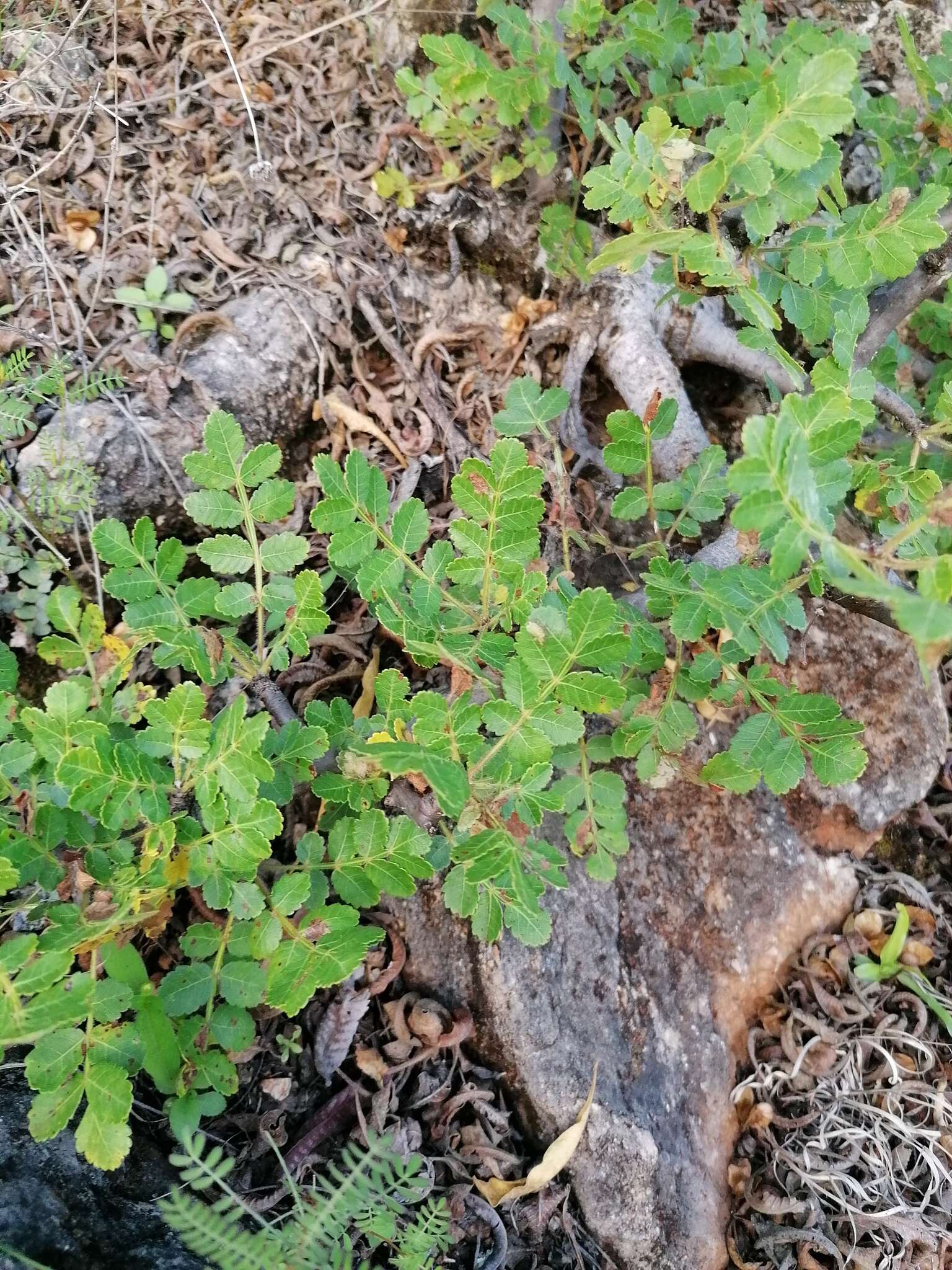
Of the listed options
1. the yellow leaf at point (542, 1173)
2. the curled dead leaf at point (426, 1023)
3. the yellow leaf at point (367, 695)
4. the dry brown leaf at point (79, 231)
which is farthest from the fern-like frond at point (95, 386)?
the yellow leaf at point (542, 1173)

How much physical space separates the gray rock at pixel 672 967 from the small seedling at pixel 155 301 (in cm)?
182

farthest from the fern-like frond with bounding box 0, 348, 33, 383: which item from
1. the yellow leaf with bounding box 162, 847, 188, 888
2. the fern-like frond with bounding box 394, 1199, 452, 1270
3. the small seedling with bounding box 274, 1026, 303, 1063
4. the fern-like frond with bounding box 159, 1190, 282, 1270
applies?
the fern-like frond with bounding box 394, 1199, 452, 1270

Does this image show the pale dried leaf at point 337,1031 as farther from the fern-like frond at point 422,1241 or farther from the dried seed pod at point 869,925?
the dried seed pod at point 869,925

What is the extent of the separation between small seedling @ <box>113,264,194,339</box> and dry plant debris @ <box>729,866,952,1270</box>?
8.68 ft

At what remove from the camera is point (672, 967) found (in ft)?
7.38

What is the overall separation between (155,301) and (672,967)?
2.43 metres

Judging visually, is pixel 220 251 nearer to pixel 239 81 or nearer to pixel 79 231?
Answer: pixel 79 231

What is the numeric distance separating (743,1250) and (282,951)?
60.6 inches

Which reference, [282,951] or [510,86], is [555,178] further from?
[282,951]

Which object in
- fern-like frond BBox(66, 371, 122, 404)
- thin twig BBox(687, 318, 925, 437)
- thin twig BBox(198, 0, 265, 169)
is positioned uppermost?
thin twig BBox(198, 0, 265, 169)

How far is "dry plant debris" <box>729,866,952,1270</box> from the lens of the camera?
2.10 meters

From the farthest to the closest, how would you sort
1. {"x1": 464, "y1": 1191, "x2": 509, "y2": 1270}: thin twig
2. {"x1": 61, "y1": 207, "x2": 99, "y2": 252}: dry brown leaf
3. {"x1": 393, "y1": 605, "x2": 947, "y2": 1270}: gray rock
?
1. {"x1": 61, "y1": 207, "x2": 99, "y2": 252}: dry brown leaf
2. {"x1": 393, "y1": 605, "x2": 947, "y2": 1270}: gray rock
3. {"x1": 464, "y1": 1191, "x2": 509, "y2": 1270}: thin twig

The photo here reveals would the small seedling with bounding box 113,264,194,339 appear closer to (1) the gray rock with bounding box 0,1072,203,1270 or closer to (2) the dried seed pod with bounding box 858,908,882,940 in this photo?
(1) the gray rock with bounding box 0,1072,203,1270

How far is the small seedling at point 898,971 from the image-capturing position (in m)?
2.36
